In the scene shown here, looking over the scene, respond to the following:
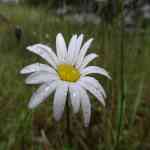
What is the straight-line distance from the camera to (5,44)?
2498mm

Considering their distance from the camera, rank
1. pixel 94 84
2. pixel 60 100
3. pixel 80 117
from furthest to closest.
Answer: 1. pixel 80 117
2. pixel 94 84
3. pixel 60 100

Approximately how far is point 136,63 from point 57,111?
1405mm

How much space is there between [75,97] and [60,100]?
0.04 meters

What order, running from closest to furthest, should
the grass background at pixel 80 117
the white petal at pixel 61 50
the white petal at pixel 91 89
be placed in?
the white petal at pixel 91 89, the white petal at pixel 61 50, the grass background at pixel 80 117

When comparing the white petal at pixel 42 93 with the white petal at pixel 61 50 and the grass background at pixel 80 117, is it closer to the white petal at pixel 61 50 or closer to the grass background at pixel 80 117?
the white petal at pixel 61 50

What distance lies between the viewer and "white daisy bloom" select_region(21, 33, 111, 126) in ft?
2.81

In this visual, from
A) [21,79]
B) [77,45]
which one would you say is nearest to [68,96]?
[77,45]

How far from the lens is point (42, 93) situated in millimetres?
860

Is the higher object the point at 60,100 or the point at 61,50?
the point at 61,50

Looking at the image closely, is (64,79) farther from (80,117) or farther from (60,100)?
(80,117)

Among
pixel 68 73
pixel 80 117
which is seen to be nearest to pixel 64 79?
pixel 68 73

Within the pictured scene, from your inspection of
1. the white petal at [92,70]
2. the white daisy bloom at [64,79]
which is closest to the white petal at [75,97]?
the white daisy bloom at [64,79]

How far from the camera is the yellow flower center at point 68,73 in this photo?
3.22ft

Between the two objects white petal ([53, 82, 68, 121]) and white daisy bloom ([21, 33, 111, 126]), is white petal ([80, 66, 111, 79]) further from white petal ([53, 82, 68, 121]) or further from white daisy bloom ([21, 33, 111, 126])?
white petal ([53, 82, 68, 121])
